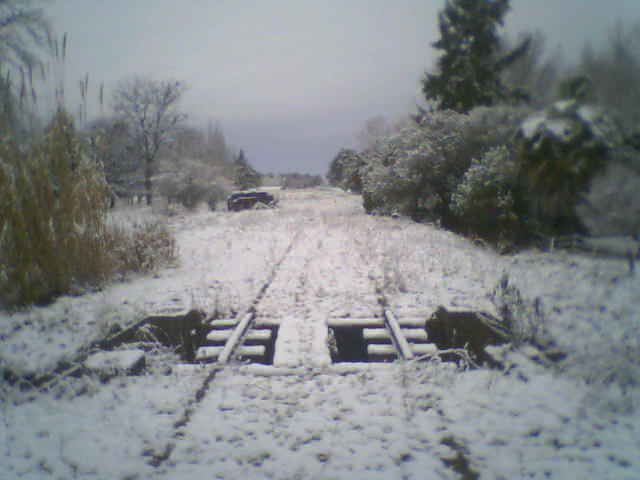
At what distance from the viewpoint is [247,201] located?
88.8ft

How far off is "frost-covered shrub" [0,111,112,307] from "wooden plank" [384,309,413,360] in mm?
4613

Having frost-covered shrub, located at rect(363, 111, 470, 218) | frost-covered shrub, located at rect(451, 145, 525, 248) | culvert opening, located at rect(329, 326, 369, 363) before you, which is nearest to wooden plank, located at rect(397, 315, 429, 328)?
culvert opening, located at rect(329, 326, 369, 363)

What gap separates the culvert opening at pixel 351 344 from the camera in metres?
4.32

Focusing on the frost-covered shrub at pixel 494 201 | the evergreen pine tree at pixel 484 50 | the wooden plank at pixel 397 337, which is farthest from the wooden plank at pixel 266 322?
the frost-covered shrub at pixel 494 201

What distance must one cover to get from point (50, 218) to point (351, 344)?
14.3 ft

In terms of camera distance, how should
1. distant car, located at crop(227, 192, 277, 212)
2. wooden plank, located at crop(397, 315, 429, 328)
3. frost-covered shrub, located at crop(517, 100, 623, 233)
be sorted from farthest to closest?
distant car, located at crop(227, 192, 277, 212)
wooden plank, located at crop(397, 315, 429, 328)
frost-covered shrub, located at crop(517, 100, 623, 233)

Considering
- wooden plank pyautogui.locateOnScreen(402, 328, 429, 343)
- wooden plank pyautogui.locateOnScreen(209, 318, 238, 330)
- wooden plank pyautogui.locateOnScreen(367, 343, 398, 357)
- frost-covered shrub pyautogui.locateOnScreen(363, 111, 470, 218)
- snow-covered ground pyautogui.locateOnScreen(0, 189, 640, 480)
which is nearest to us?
snow-covered ground pyautogui.locateOnScreen(0, 189, 640, 480)

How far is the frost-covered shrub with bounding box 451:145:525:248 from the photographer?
27.8ft

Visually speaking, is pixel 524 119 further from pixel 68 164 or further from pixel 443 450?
pixel 68 164

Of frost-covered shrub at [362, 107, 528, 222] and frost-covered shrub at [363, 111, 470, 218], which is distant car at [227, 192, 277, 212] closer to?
frost-covered shrub at [363, 111, 470, 218]

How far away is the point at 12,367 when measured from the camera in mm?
2953

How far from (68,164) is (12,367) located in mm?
3226

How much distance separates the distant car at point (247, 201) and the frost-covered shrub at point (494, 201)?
17.8m

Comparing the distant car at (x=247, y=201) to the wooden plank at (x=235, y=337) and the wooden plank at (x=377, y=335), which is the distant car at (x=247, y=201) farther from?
the wooden plank at (x=377, y=335)
